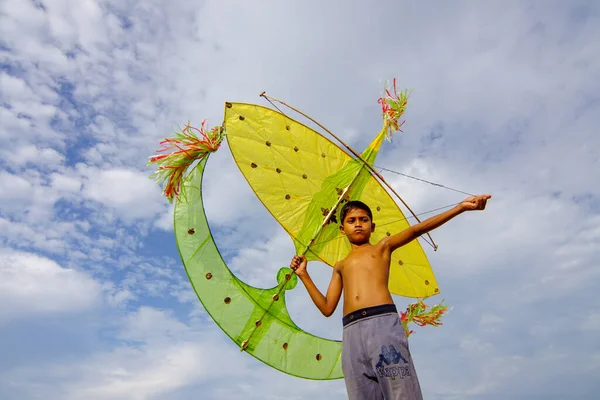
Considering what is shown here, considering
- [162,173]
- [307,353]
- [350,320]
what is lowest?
[350,320]

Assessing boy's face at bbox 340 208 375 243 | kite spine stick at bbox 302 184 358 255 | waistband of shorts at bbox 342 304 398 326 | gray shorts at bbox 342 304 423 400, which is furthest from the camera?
kite spine stick at bbox 302 184 358 255

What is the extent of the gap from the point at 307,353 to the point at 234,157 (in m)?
1.91

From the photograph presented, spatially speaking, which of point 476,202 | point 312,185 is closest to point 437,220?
point 476,202

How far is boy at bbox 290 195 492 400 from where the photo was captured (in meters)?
3.23

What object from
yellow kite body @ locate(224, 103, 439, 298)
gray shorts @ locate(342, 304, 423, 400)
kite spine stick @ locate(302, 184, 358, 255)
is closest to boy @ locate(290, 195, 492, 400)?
gray shorts @ locate(342, 304, 423, 400)

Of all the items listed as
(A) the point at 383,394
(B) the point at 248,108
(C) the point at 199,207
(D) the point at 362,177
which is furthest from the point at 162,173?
(A) the point at 383,394

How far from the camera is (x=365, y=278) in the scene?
361 cm

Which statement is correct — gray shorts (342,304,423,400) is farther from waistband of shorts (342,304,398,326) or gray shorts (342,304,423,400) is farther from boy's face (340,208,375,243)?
boy's face (340,208,375,243)

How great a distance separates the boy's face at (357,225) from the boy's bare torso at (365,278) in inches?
3.3

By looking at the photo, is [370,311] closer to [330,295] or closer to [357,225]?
[330,295]

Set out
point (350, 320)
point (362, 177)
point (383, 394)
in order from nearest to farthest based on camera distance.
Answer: point (383, 394), point (350, 320), point (362, 177)

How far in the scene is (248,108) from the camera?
4855mm

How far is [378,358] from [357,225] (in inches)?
40.2

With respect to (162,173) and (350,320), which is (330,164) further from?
(350,320)
